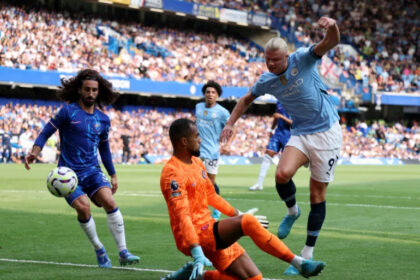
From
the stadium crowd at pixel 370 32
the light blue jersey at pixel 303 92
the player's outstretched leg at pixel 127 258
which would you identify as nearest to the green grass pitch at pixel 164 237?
the player's outstretched leg at pixel 127 258

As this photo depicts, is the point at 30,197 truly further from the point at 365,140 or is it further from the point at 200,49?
the point at 365,140

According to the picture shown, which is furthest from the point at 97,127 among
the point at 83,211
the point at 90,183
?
the point at 83,211

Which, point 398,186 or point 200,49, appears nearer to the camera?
point 398,186

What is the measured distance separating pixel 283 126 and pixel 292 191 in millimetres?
8839

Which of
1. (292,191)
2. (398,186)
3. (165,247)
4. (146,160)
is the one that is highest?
(292,191)

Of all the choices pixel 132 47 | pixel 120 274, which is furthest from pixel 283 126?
pixel 132 47

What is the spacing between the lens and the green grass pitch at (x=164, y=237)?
23.2 feet

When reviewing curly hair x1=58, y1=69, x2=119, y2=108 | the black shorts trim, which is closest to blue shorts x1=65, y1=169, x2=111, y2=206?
curly hair x1=58, y1=69, x2=119, y2=108

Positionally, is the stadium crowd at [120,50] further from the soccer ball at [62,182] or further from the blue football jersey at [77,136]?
the soccer ball at [62,182]

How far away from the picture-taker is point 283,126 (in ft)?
56.3

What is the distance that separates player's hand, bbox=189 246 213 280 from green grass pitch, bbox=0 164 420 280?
58.2 inches

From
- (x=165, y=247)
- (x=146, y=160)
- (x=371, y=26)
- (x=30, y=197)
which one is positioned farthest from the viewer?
(x=371, y=26)

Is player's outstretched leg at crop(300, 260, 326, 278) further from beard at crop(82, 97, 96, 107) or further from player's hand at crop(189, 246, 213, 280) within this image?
beard at crop(82, 97, 96, 107)

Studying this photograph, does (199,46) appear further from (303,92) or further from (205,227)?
(205,227)
